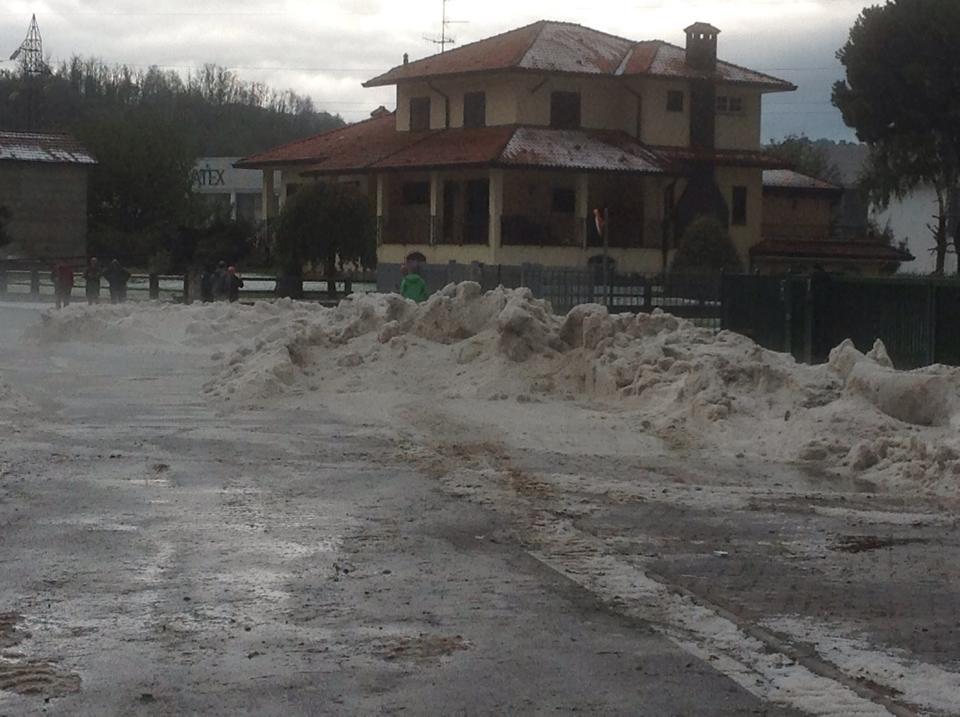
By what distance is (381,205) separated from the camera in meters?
62.1

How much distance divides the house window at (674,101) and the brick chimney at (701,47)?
1.58 metres

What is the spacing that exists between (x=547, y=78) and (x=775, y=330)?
34.8 m

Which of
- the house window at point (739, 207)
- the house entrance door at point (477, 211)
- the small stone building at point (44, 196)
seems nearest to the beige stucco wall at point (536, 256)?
the house entrance door at point (477, 211)

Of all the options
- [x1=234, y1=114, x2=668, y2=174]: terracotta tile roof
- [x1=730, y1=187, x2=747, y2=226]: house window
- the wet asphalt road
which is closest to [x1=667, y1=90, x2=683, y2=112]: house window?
[x1=234, y1=114, x2=668, y2=174]: terracotta tile roof

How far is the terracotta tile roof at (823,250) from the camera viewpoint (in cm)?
6347

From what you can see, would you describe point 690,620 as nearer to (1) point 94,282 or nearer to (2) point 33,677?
(2) point 33,677

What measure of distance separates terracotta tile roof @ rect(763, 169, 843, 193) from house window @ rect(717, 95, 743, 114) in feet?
25.8

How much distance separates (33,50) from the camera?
336 ft

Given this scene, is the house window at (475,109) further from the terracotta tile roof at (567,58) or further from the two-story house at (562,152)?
the terracotta tile roof at (567,58)

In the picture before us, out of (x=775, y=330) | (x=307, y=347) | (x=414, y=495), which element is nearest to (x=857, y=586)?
(x=414, y=495)

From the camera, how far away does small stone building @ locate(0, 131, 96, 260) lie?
75.1 metres

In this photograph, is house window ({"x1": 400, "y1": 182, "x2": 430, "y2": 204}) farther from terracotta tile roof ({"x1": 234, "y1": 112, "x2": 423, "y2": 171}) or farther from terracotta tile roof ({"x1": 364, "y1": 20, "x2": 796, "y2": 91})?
terracotta tile roof ({"x1": 364, "y1": 20, "x2": 796, "y2": 91})

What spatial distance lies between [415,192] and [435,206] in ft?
8.21

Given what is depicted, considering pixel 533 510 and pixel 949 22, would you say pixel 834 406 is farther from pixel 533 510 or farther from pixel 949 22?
pixel 949 22
